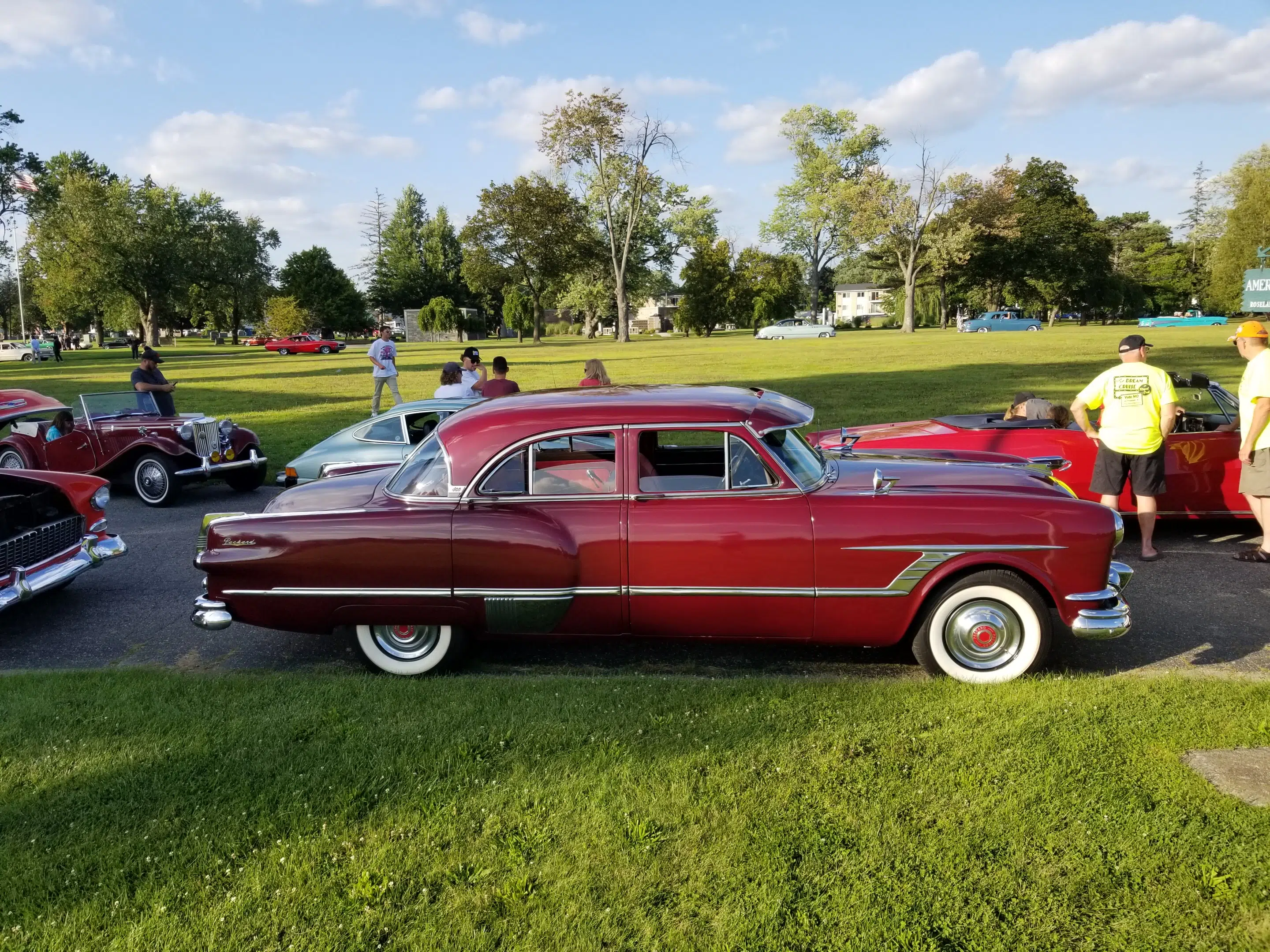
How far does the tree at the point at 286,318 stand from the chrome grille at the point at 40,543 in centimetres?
5959

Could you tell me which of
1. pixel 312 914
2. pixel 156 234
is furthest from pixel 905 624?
pixel 156 234

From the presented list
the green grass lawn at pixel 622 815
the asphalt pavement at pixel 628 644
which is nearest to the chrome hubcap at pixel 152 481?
the asphalt pavement at pixel 628 644

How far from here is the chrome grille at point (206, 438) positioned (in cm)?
1045

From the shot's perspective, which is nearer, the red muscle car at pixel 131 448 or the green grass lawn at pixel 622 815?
the green grass lawn at pixel 622 815

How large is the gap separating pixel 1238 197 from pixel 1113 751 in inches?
2833

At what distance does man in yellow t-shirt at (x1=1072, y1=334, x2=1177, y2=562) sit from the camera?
6.97 metres

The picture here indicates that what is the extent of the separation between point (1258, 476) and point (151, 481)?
37.2 ft

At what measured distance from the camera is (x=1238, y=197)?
60281 mm

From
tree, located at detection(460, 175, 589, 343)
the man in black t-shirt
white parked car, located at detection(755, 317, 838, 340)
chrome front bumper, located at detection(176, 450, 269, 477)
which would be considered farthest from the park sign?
tree, located at detection(460, 175, 589, 343)

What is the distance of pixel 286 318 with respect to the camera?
63656 mm

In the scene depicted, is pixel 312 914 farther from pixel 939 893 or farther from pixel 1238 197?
pixel 1238 197

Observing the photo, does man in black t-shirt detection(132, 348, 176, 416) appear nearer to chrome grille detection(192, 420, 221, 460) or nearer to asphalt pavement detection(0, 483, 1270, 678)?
chrome grille detection(192, 420, 221, 460)

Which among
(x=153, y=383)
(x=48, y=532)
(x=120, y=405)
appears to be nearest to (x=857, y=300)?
(x=153, y=383)

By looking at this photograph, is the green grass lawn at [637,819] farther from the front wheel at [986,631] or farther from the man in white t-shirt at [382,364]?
the man in white t-shirt at [382,364]
